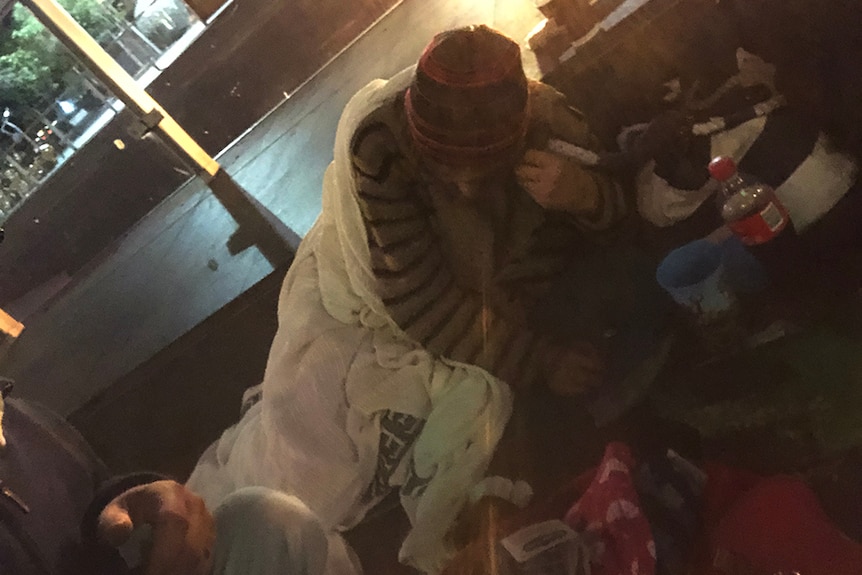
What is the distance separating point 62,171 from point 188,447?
63 cm

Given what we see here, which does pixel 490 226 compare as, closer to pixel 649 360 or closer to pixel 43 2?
pixel 649 360

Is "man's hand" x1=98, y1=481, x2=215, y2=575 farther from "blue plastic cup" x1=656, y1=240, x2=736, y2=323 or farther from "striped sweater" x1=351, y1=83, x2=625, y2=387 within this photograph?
"blue plastic cup" x1=656, y1=240, x2=736, y2=323

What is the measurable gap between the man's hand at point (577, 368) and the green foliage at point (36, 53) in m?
0.99

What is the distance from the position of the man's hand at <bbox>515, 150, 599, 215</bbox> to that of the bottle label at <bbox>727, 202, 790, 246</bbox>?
16 centimetres

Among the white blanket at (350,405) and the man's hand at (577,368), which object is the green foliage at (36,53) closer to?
the white blanket at (350,405)

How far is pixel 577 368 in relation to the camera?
2.95 ft

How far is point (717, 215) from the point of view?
2.63 ft

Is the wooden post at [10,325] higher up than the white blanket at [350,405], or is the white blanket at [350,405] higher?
the wooden post at [10,325]

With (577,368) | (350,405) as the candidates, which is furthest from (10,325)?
(577,368)

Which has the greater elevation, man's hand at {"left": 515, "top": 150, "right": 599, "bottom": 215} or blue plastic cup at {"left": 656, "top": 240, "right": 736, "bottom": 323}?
man's hand at {"left": 515, "top": 150, "right": 599, "bottom": 215}

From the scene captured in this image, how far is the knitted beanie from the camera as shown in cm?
71

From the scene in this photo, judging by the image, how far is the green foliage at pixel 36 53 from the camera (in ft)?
4.06

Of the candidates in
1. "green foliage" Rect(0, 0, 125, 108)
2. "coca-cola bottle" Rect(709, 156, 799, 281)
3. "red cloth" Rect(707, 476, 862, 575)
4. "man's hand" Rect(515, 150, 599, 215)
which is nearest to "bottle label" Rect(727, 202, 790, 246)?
"coca-cola bottle" Rect(709, 156, 799, 281)

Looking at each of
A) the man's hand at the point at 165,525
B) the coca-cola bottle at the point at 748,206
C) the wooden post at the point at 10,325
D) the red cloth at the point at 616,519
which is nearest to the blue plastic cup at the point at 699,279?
the coca-cola bottle at the point at 748,206
